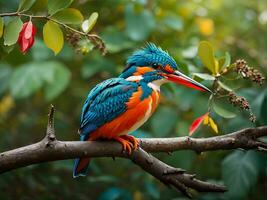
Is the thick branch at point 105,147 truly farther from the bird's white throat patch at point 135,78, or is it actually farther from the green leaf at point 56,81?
the green leaf at point 56,81

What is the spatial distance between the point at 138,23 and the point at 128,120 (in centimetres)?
126

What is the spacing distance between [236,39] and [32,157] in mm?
2556

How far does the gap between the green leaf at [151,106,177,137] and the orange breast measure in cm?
90

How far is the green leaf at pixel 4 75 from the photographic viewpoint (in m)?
3.31

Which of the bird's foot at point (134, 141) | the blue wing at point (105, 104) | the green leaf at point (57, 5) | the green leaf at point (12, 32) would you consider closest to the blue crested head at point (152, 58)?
the blue wing at point (105, 104)

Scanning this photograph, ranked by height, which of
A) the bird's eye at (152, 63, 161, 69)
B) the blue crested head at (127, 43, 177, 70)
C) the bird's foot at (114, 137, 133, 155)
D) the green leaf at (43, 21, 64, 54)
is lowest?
the bird's foot at (114, 137, 133, 155)

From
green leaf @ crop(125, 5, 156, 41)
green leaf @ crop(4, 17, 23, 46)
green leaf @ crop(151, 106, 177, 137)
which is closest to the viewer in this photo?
green leaf @ crop(4, 17, 23, 46)

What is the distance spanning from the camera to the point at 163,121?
3.14m

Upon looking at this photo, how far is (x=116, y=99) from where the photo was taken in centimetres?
215

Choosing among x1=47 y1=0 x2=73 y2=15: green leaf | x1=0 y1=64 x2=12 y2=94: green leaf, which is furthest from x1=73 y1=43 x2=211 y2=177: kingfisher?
x1=0 y1=64 x2=12 y2=94: green leaf

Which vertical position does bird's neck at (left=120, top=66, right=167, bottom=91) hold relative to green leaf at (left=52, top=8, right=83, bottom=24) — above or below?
below

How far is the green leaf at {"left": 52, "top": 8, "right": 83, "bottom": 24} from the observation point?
6.15 feet

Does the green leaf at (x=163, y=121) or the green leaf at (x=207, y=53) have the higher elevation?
the green leaf at (x=207, y=53)

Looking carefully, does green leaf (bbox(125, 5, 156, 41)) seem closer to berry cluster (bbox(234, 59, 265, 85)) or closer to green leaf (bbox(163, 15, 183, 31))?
green leaf (bbox(163, 15, 183, 31))
